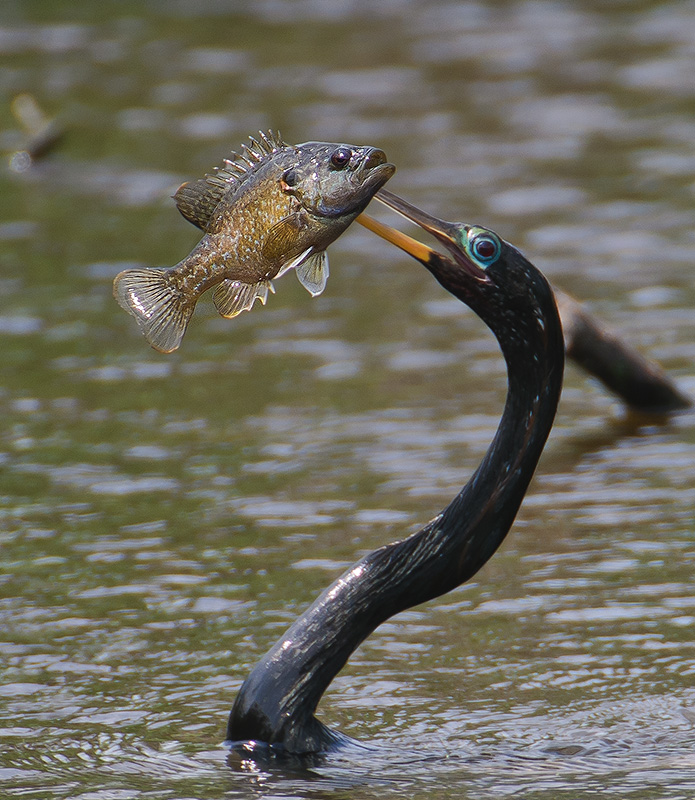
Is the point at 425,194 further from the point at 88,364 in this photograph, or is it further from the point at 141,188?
the point at 88,364

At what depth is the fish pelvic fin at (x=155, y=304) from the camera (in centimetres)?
460

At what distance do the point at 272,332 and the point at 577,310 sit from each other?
115 inches

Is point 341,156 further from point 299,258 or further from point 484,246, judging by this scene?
point 484,246

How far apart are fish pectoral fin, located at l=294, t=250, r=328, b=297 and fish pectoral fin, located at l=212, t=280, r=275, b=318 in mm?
185

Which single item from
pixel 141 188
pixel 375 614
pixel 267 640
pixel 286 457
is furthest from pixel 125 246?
pixel 375 614

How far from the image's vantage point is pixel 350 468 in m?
8.65

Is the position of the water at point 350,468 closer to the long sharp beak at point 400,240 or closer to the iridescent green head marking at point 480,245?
the long sharp beak at point 400,240

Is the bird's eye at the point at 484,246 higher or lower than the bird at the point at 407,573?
higher

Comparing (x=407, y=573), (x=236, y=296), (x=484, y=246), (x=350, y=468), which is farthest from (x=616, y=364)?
(x=236, y=296)

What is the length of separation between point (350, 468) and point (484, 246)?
3.68 meters

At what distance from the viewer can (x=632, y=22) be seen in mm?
21844

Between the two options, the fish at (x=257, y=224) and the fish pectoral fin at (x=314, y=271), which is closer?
the fish at (x=257, y=224)

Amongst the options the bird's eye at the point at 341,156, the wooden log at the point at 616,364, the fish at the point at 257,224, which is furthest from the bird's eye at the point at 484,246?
the wooden log at the point at 616,364

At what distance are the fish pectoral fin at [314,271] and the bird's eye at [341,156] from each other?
28 cm
